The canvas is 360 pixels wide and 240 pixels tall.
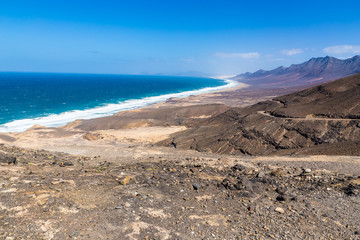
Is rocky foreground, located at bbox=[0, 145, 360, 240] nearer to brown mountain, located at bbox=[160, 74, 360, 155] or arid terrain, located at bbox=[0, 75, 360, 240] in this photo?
arid terrain, located at bbox=[0, 75, 360, 240]

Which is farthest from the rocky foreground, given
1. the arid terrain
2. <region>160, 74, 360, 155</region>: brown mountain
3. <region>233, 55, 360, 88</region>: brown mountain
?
<region>233, 55, 360, 88</region>: brown mountain

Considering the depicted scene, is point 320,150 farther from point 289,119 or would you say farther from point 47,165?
point 47,165

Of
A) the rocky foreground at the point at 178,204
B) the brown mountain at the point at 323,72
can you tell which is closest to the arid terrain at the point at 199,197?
the rocky foreground at the point at 178,204

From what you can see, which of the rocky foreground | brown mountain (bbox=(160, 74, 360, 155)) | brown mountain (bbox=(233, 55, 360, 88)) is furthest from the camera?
brown mountain (bbox=(233, 55, 360, 88))

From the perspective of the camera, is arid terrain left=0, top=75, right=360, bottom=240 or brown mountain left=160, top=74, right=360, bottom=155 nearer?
arid terrain left=0, top=75, right=360, bottom=240

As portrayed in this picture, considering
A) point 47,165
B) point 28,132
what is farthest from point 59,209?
point 28,132

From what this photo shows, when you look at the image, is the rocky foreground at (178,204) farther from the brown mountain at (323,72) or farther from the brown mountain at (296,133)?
the brown mountain at (323,72)

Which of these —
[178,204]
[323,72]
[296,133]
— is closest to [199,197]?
[178,204]

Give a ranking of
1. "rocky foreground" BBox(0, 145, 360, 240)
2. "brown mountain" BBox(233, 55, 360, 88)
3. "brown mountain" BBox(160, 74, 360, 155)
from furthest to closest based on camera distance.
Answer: "brown mountain" BBox(233, 55, 360, 88) < "brown mountain" BBox(160, 74, 360, 155) < "rocky foreground" BBox(0, 145, 360, 240)

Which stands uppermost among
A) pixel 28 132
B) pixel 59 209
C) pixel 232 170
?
pixel 59 209
